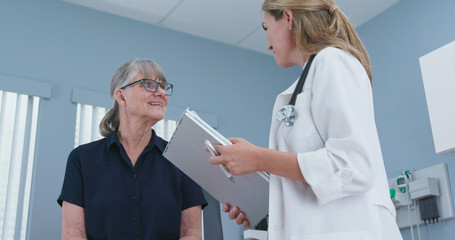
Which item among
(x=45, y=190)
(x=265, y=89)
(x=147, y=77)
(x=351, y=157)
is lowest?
(x=351, y=157)

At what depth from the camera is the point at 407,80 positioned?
3297mm

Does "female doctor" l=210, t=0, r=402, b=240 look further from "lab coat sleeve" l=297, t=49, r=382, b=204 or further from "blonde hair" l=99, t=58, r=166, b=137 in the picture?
"blonde hair" l=99, t=58, r=166, b=137

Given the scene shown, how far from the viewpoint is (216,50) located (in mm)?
3990

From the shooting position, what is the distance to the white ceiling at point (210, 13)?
138 inches

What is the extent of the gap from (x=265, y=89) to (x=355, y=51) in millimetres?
2765

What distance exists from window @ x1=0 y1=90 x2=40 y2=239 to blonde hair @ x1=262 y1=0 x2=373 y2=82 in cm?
218

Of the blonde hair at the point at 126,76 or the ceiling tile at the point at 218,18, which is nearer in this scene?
the blonde hair at the point at 126,76

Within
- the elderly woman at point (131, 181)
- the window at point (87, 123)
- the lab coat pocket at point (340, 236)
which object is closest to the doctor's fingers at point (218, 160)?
the lab coat pocket at point (340, 236)

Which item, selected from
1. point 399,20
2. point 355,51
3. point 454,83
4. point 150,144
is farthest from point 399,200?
point 355,51

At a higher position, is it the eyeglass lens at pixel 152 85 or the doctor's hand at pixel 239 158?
the eyeglass lens at pixel 152 85

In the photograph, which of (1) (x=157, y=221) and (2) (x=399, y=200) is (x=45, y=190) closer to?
(1) (x=157, y=221)

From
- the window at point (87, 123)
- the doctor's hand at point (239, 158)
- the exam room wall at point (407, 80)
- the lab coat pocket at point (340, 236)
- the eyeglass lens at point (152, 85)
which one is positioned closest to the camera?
the lab coat pocket at point (340, 236)

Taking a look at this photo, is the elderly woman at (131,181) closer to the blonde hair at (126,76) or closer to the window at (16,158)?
the blonde hair at (126,76)

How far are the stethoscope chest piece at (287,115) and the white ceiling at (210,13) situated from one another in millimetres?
2330
